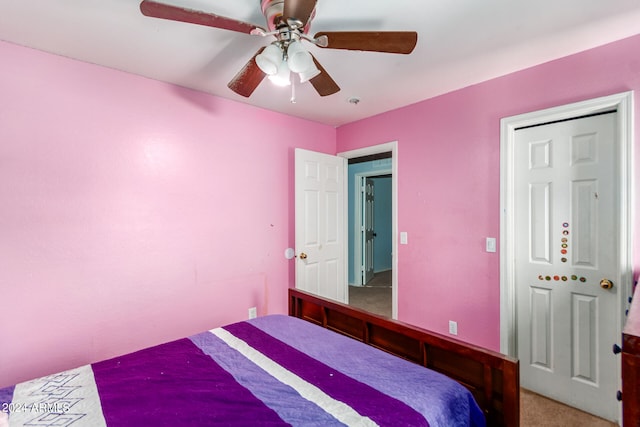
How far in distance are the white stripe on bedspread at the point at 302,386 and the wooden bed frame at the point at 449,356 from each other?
0.54 metres

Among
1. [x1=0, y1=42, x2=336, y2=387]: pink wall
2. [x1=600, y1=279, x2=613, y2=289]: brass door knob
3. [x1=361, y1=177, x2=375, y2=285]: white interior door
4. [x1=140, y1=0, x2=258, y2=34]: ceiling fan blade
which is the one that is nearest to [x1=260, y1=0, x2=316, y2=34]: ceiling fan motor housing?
[x1=140, y1=0, x2=258, y2=34]: ceiling fan blade

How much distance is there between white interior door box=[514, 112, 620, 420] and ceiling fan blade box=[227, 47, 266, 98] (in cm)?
194

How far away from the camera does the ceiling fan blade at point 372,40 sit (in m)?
1.35

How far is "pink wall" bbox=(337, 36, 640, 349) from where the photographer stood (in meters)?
2.04

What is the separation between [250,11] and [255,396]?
1778mm

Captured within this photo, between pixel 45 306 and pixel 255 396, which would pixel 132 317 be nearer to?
pixel 45 306

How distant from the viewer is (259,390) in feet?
3.91

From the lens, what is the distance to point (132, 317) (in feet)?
7.48

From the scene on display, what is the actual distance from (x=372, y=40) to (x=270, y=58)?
0.48m

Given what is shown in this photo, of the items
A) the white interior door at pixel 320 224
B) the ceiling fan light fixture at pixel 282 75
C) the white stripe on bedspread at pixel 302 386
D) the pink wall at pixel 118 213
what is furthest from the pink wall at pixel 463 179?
the white stripe on bedspread at pixel 302 386

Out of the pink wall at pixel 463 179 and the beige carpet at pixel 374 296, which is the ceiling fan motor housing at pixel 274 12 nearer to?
the pink wall at pixel 463 179

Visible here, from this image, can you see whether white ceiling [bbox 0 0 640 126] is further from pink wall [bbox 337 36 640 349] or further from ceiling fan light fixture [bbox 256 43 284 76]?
ceiling fan light fixture [bbox 256 43 284 76]

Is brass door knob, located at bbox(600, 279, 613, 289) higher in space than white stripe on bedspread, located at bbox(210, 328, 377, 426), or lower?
higher

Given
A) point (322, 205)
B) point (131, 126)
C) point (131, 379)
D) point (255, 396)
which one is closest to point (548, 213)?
point (322, 205)
